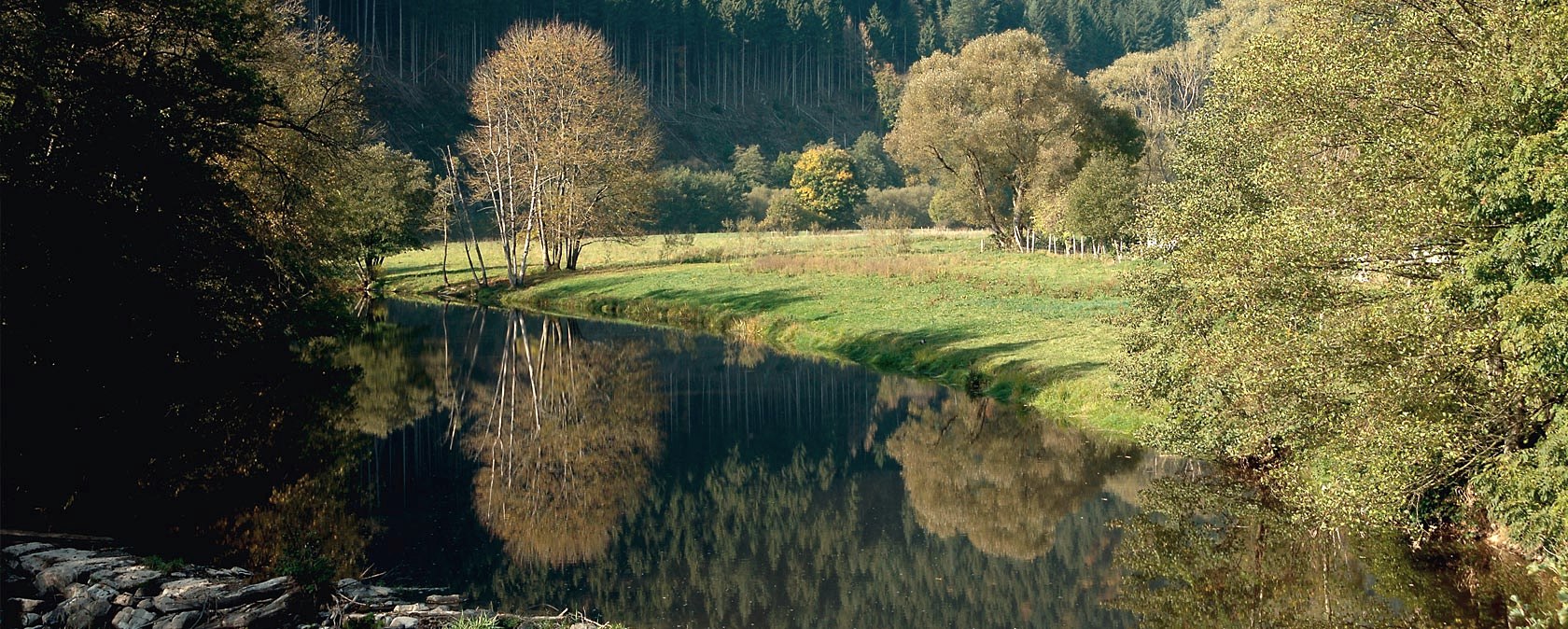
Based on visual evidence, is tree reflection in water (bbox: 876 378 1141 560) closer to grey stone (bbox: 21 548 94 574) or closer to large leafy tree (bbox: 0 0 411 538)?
large leafy tree (bbox: 0 0 411 538)

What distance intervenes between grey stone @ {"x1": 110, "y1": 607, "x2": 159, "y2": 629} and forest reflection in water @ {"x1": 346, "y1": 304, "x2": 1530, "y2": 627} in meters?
4.36

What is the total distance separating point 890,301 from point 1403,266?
29.3 metres

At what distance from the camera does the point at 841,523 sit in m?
19.5

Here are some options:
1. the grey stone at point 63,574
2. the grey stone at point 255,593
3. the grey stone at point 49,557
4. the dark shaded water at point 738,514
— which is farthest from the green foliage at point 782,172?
the grey stone at point 255,593

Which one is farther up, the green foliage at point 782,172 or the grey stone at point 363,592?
the green foliage at point 782,172

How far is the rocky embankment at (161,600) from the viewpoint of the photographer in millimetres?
11672

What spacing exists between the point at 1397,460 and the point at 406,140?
331 ft

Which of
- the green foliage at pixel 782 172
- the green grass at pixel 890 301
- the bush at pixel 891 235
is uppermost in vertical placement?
the green foliage at pixel 782 172

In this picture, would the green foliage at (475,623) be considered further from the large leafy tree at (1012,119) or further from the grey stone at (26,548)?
the large leafy tree at (1012,119)

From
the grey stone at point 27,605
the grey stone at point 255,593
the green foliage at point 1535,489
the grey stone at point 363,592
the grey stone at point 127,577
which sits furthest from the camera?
the grey stone at point 363,592

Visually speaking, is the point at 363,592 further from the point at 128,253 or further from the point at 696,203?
the point at 696,203

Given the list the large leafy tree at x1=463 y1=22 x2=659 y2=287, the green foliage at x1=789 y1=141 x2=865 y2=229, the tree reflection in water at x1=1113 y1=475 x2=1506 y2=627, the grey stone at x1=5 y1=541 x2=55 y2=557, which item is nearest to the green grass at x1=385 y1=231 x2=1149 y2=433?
Answer: the large leafy tree at x1=463 y1=22 x2=659 y2=287

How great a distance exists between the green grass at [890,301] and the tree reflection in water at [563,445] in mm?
7441

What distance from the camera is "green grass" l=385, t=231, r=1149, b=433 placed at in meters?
29.7
